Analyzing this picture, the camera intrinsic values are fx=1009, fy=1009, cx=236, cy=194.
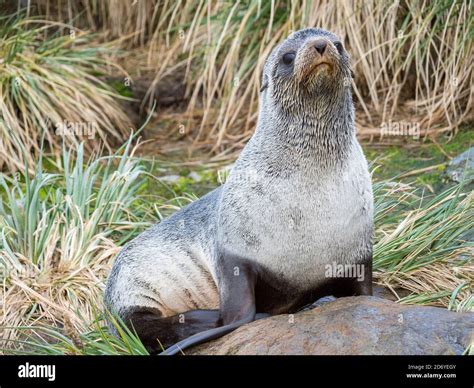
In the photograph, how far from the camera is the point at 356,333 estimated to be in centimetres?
464

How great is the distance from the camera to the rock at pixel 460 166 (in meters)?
7.27

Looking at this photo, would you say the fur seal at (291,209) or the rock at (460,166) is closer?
the fur seal at (291,209)

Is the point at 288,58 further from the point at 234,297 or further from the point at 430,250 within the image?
the point at 430,250

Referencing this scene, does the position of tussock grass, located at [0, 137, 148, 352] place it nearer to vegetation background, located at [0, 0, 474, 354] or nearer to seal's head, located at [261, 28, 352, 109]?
vegetation background, located at [0, 0, 474, 354]

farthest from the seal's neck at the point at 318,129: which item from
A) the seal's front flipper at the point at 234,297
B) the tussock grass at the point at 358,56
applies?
the tussock grass at the point at 358,56

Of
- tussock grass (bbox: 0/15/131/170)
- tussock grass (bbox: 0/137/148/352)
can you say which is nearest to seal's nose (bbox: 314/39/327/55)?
tussock grass (bbox: 0/137/148/352)

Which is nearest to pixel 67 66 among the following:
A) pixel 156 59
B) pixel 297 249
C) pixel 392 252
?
pixel 156 59

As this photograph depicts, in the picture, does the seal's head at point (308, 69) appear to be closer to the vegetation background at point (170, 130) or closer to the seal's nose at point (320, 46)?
the seal's nose at point (320, 46)

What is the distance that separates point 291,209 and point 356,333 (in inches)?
28.4

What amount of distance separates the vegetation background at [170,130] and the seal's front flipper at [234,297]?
0.50 metres

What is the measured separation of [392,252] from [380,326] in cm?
157

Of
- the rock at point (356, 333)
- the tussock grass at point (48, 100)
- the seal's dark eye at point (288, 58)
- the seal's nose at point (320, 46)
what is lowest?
the rock at point (356, 333)

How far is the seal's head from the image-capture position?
4902 mm
